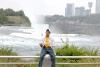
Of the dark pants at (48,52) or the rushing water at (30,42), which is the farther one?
the rushing water at (30,42)

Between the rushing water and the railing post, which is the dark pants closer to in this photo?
the railing post

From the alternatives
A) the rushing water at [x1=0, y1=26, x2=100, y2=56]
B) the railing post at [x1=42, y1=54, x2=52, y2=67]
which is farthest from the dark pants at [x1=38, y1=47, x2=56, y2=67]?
the rushing water at [x1=0, y1=26, x2=100, y2=56]

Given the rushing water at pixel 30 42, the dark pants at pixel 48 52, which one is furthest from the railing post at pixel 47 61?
the rushing water at pixel 30 42

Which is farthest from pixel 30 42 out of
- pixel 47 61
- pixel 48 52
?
pixel 48 52

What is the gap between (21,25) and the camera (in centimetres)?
10475

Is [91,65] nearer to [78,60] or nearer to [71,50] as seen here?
[78,60]

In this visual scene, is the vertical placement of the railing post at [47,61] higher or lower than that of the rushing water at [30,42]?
higher

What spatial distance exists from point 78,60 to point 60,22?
247 ft

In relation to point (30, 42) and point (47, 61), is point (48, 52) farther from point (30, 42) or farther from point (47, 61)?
point (30, 42)

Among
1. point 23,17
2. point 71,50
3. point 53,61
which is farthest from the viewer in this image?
point 23,17

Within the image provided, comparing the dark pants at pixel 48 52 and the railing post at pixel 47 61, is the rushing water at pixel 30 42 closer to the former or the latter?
the railing post at pixel 47 61

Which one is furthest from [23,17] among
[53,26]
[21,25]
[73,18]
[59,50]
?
[59,50]

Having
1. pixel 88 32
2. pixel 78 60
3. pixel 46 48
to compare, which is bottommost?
pixel 88 32

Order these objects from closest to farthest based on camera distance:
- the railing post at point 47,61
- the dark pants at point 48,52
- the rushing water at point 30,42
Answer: the dark pants at point 48,52, the railing post at point 47,61, the rushing water at point 30,42
